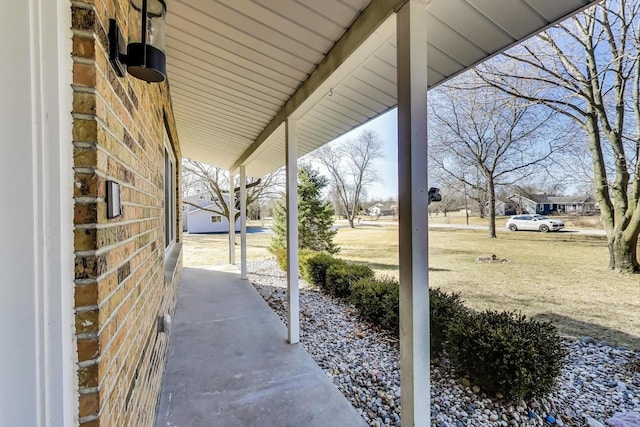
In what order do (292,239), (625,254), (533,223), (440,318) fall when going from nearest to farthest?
(440,318)
(292,239)
(625,254)
(533,223)

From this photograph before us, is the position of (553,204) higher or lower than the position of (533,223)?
higher

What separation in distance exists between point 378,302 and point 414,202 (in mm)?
2700

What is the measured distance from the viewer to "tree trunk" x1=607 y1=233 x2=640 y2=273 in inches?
264

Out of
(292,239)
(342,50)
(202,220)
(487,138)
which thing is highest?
(487,138)

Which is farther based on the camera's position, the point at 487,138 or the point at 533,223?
the point at 487,138

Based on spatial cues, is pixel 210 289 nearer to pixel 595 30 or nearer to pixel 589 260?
pixel 589 260

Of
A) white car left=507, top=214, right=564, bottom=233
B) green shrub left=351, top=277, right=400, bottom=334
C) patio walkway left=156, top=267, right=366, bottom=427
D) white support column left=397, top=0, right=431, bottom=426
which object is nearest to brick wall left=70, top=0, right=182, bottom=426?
patio walkway left=156, top=267, right=366, bottom=427

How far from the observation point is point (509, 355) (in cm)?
237

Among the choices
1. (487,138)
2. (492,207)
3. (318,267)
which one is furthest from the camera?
(492,207)

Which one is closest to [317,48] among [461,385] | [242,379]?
[242,379]

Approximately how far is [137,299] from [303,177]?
31.4ft

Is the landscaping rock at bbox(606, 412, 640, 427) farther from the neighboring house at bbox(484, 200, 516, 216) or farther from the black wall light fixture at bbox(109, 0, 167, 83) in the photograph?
the neighboring house at bbox(484, 200, 516, 216)

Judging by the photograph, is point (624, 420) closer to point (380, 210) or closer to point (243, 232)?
point (243, 232)

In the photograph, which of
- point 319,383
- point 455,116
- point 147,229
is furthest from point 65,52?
point 455,116
